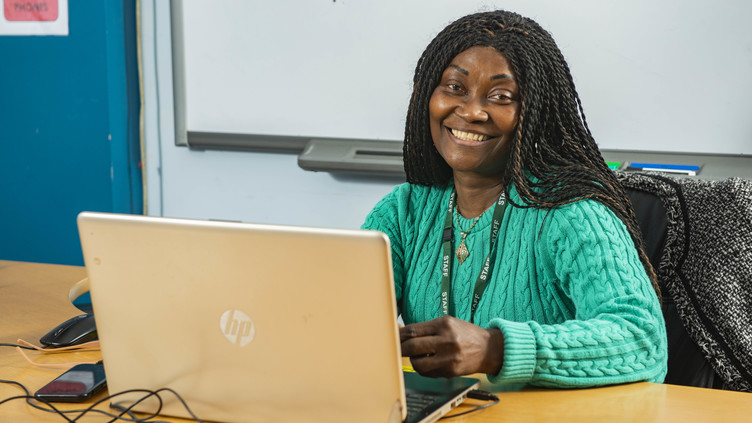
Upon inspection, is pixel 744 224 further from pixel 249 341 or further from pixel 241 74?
pixel 241 74

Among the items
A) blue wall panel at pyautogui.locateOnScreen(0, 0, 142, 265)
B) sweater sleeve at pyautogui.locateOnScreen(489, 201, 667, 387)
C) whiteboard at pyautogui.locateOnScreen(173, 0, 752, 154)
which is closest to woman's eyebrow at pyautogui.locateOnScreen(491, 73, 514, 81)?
sweater sleeve at pyautogui.locateOnScreen(489, 201, 667, 387)

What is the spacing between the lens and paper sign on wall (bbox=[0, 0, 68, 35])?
2689mm

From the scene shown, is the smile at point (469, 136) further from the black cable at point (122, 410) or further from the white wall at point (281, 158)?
the white wall at point (281, 158)

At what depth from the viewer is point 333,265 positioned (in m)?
0.75

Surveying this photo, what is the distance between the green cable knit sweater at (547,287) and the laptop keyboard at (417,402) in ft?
0.34

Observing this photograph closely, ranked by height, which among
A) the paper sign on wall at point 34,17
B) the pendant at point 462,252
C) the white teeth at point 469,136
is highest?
the paper sign on wall at point 34,17

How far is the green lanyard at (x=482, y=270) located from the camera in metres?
1.29

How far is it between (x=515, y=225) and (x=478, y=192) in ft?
0.41

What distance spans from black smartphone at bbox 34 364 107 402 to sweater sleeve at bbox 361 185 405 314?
0.56 metres

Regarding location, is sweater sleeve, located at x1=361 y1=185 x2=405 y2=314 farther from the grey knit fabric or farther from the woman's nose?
the grey knit fabric

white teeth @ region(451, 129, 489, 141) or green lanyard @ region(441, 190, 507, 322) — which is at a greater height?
white teeth @ region(451, 129, 489, 141)

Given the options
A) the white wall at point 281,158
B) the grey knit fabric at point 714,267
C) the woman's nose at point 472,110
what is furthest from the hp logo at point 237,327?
the white wall at point 281,158

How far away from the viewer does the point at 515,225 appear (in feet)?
4.21

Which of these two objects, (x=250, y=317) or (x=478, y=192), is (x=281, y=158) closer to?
(x=478, y=192)
